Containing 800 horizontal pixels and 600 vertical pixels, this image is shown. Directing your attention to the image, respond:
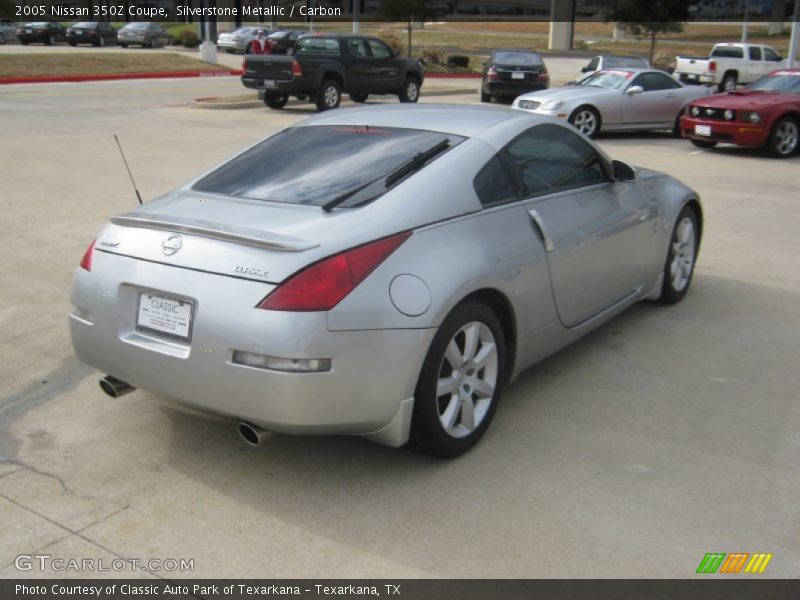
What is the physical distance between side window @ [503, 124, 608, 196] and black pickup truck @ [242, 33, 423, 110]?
51.2ft

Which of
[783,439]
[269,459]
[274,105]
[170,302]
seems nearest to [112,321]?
[170,302]

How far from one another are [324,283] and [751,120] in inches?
511

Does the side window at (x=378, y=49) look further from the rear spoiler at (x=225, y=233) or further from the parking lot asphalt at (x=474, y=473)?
the rear spoiler at (x=225, y=233)

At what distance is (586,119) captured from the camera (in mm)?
16953

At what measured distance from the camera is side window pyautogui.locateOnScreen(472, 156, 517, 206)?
432 centimetres

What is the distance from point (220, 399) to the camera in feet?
11.7

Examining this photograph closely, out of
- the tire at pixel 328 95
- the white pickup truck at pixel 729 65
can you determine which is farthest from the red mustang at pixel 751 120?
the white pickup truck at pixel 729 65

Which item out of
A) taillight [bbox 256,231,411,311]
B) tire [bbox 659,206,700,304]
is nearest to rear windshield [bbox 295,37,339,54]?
tire [bbox 659,206,700,304]

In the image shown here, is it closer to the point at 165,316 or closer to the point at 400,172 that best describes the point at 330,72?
the point at 400,172

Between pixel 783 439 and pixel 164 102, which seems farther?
pixel 164 102

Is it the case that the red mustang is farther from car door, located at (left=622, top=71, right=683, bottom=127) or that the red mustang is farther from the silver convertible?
the silver convertible

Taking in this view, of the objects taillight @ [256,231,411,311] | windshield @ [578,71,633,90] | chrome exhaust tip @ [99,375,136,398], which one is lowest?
chrome exhaust tip @ [99,375,136,398]

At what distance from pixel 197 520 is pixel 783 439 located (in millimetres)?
2820

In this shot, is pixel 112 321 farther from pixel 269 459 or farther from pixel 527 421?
pixel 527 421
